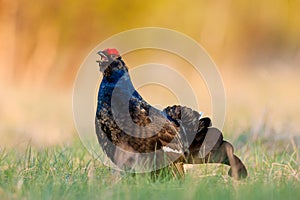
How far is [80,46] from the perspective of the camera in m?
12.9

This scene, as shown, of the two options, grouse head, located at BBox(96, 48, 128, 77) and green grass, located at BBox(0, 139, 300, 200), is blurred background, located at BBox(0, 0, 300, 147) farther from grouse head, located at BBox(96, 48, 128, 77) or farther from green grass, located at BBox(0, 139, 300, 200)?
grouse head, located at BBox(96, 48, 128, 77)

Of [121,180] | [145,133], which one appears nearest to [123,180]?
[121,180]

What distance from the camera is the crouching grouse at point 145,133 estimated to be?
A: 3.98 m

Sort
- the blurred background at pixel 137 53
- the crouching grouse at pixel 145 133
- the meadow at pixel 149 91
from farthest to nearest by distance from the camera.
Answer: the blurred background at pixel 137 53
the crouching grouse at pixel 145 133
the meadow at pixel 149 91

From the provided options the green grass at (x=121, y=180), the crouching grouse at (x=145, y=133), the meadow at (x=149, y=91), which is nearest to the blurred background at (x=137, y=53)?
the meadow at (x=149, y=91)

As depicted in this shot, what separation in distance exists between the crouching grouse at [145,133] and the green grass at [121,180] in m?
0.10

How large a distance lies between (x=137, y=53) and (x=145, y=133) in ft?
27.9

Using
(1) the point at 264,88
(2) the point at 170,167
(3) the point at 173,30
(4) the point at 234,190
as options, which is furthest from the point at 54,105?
(4) the point at 234,190

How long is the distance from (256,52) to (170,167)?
8.58 m

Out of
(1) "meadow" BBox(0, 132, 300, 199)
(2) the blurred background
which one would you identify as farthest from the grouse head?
(2) the blurred background

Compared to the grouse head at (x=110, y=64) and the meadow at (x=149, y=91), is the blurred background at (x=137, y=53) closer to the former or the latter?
the meadow at (x=149, y=91)

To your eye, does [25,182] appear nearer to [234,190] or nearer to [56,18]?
[234,190]

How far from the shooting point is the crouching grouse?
3.98 m

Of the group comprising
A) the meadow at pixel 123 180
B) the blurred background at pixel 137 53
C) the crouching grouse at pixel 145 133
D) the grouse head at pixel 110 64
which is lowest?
the meadow at pixel 123 180
